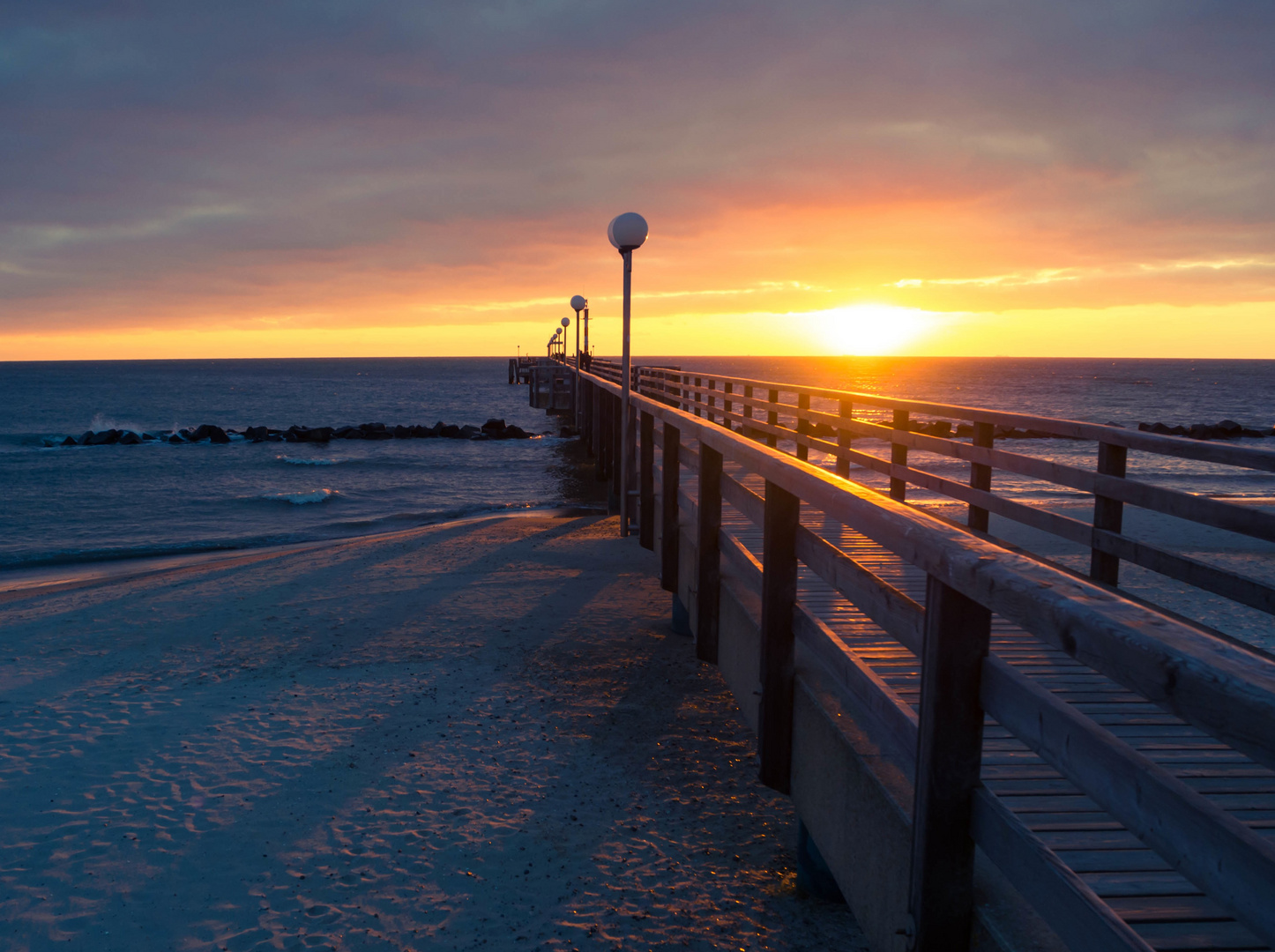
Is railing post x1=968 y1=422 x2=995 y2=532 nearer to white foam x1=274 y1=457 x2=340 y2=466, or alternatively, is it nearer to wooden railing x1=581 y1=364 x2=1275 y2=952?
wooden railing x1=581 y1=364 x2=1275 y2=952

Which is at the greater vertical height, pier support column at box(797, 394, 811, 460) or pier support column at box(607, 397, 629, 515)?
pier support column at box(797, 394, 811, 460)

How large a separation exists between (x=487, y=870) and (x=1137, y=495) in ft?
11.9

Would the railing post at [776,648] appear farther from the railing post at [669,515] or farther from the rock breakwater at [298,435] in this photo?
the rock breakwater at [298,435]

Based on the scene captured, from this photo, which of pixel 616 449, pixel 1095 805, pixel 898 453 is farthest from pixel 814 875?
pixel 616 449

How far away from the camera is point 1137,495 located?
403cm

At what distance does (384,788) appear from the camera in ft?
15.0

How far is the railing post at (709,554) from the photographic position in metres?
4.52

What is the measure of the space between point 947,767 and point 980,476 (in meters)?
4.15

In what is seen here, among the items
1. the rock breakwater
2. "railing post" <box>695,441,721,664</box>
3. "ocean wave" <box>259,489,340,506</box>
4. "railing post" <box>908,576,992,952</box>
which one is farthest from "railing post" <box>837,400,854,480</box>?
the rock breakwater

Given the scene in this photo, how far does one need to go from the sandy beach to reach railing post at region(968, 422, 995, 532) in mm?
2223

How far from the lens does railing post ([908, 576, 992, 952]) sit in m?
1.78

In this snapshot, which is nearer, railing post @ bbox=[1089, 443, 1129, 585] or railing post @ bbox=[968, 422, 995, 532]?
railing post @ bbox=[1089, 443, 1129, 585]

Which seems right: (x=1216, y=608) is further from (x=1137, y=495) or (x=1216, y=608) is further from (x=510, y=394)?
(x=510, y=394)

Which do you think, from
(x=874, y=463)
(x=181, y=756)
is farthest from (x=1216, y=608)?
(x=181, y=756)
